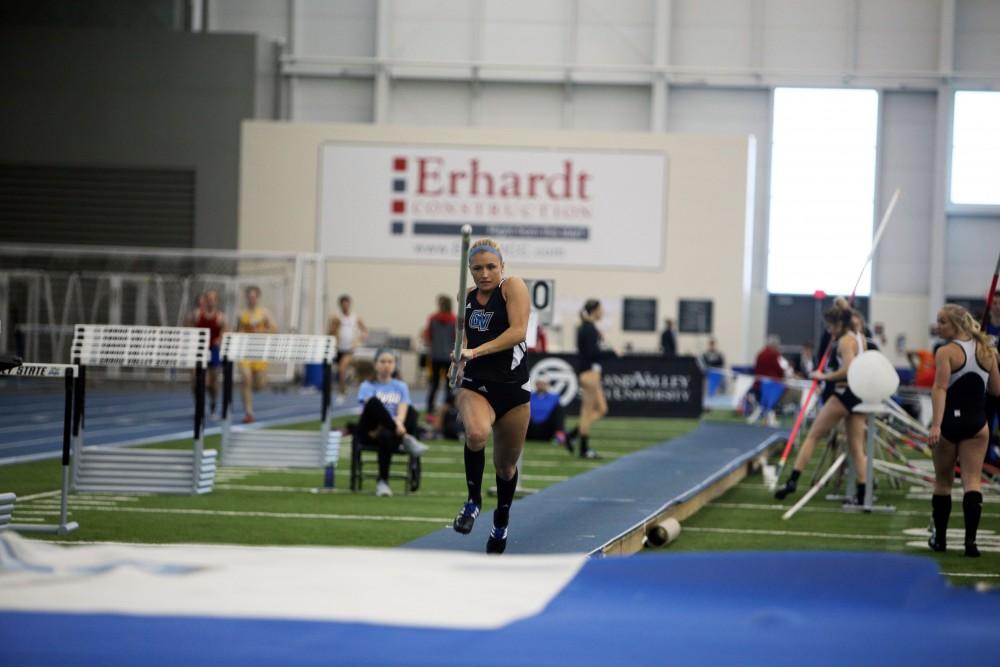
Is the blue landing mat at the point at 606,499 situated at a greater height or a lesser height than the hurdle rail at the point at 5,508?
lesser

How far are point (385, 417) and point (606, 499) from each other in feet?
7.53

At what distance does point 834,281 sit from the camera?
134ft

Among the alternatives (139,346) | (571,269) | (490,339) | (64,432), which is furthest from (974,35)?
(64,432)

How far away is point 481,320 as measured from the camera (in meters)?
8.41

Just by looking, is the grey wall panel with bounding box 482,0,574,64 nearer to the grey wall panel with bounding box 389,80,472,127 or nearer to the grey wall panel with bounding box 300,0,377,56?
the grey wall panel with bounding box 389,80,472,127

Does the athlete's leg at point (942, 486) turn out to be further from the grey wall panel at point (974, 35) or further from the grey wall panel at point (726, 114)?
the grey wall panel at point (974, 35)

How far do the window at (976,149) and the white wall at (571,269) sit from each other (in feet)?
26.9

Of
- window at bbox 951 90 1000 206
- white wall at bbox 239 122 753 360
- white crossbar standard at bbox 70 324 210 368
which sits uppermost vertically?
window at bbox 951 90 1000 206

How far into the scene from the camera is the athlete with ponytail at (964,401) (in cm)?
981

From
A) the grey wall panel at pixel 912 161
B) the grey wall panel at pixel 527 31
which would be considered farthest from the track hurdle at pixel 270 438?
the grey wall panel at pixel 912 161

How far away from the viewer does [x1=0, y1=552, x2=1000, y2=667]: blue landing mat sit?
410 cm

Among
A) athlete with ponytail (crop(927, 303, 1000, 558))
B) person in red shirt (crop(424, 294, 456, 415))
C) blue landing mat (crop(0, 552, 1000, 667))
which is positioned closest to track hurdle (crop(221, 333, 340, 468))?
person in red shirt (crop(424, 294, 456, 415))

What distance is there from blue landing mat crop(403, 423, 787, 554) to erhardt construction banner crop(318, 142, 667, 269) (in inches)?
659

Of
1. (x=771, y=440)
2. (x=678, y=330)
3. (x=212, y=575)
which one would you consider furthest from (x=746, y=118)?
(x=212, y=575)
